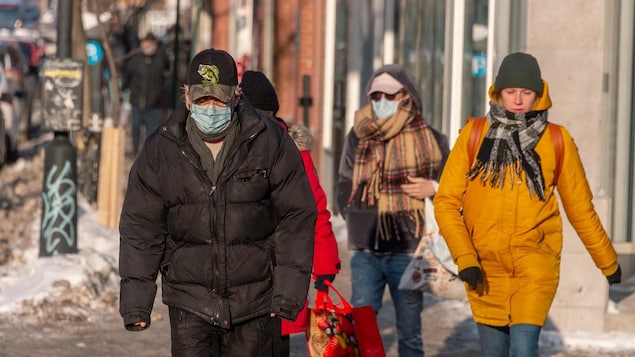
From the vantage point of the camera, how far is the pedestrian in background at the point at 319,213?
25.3ft

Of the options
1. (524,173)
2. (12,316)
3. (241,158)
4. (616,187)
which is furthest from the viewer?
(616,187)

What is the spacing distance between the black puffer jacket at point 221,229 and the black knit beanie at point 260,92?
1818mm

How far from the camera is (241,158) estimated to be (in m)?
6.23

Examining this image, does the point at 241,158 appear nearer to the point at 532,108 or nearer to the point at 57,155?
the point at 532,108

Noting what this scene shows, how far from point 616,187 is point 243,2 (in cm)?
2071

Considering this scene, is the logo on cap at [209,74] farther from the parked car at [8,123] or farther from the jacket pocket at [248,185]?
the parked car at [8,123]

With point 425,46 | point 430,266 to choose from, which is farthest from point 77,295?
point 425,46

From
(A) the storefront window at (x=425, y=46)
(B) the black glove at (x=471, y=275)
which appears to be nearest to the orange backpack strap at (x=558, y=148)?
(B) the black glove at (x=471, y=275)

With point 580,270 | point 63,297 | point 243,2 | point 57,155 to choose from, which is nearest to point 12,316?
point 63,297

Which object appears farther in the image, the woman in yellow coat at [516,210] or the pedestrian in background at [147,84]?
the pedestrian in background at [147,84]

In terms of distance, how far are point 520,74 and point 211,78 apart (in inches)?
61.3

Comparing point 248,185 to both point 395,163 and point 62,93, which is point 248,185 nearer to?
point 395,163

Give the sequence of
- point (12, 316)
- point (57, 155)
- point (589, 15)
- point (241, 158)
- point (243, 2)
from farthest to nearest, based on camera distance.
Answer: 1. point (243, 2)
2. point (57, 155)
3. point (12, 316)
4. point (589, 15)
5. point (241, 158)

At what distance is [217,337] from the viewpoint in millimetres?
6484
